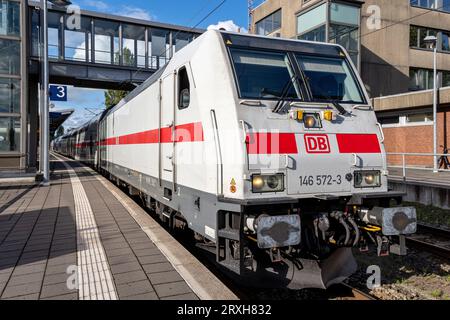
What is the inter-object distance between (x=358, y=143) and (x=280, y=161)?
1.20 metres

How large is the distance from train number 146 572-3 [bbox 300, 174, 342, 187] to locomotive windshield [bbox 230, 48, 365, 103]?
105cm

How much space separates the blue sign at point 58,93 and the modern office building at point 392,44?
1176cm

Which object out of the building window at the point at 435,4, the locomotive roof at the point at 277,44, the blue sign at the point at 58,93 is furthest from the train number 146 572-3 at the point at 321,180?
the building window at the point at 435,4

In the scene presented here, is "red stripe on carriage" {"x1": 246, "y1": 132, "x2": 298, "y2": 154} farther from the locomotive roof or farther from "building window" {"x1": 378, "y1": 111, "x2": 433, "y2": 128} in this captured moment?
"building window" {"x1": 378, "y1": 111, "x2": 433, "y2": 128}

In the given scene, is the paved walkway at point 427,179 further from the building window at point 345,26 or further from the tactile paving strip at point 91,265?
the building window at point 345,26

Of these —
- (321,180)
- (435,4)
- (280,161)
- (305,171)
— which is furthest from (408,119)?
(280,161)

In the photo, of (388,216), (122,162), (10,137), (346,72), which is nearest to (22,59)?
(10,137)

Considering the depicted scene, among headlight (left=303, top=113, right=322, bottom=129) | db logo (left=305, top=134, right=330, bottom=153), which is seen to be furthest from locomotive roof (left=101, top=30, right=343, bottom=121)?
db logo (left=305, top=134, right=330, bottom=153)

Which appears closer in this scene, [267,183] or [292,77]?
[267,183]

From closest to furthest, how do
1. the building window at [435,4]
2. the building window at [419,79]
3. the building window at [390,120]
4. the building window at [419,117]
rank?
1. the building window at [419,117]
2. the building window at [390,120]
3. the building window at [419,79]
4. the building window at [435,4]

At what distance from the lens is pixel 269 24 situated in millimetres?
31188

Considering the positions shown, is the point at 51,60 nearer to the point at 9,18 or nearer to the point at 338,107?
the point at 9,18

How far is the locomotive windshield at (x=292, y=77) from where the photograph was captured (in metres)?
4.78

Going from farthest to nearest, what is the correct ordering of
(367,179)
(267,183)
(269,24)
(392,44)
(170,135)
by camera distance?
(269,24) → (392,44) → (170,135) → (367,179) → (267,183)
